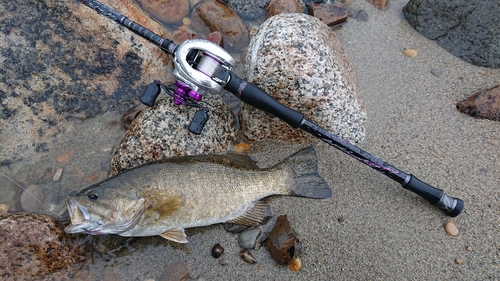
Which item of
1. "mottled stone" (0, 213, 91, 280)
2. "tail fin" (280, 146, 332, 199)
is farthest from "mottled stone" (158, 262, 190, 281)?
"tail fin" (280, 146, 332, 199)

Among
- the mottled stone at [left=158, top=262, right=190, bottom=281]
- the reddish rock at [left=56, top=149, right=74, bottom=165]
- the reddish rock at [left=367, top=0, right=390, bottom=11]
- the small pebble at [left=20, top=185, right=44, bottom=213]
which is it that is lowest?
the small pebble at [left=20, top=185, right=44, bottom=213]

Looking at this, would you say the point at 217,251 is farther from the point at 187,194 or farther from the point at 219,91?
the point at 219,91

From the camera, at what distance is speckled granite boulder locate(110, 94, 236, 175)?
12.5ft

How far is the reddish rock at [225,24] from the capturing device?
5148mm

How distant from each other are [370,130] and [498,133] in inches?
57.3

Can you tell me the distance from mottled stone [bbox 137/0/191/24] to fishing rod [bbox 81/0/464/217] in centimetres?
147

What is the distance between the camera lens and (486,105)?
433cm

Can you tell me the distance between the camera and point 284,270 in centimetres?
357

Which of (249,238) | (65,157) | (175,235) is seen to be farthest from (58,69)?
(249,238)

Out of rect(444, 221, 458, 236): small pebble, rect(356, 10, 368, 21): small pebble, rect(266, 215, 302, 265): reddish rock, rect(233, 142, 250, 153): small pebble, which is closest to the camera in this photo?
rect(266, 215, 302, 265): reddish rock

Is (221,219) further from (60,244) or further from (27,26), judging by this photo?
(27,26)

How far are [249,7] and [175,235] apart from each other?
353cm

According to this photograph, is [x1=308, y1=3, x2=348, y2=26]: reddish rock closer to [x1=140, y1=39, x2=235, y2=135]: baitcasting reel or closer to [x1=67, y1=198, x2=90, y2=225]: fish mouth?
[x1=140, y1=39, x2=235, y2=135]: baitcasting reel

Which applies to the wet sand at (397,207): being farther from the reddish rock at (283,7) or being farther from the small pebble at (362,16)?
the reddish rock at (283,7)
